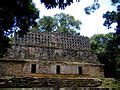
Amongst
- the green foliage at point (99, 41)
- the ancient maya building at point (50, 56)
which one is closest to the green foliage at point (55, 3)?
the ancient maya building at point (50, 56)

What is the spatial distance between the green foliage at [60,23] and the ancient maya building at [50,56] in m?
15.6

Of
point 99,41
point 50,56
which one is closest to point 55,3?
point 50,56

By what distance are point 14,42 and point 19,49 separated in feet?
3.61

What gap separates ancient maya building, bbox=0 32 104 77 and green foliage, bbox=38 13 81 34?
1563 centimetres

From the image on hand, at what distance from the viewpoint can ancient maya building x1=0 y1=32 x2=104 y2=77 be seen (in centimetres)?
2755

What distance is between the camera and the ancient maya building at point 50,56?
27.5m

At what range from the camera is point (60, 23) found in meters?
49.5

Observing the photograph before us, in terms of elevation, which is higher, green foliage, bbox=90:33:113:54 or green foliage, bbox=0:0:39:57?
green foliage, bbox=90:33:113:54

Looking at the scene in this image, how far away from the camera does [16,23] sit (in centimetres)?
1336

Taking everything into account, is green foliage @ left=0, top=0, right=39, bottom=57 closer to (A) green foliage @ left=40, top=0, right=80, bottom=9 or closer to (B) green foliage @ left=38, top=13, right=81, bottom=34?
(A) green foliage @ left=40, top=0, right=80, bottom=9

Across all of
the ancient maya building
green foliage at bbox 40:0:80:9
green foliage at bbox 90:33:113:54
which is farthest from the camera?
green foliage at bbox 90:33:113:54

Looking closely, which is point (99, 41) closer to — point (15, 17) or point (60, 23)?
point (60, 23)

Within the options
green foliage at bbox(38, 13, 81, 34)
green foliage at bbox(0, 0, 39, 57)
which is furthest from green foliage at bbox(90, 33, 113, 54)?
green foliage at bbox(0, 0, 39, 57)

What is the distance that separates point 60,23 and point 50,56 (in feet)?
67.7
